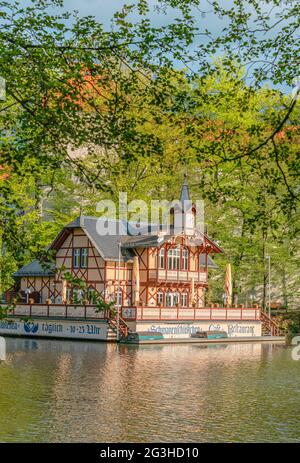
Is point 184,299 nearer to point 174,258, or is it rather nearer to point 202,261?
point 174,258

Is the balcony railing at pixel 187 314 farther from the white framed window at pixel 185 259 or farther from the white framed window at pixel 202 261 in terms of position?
the white framed window at pixel 202 261

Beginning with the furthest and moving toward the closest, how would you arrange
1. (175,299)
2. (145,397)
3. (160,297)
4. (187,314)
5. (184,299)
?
(184,299)
(175,299)
(160,297)
(187,314)
(145,397)

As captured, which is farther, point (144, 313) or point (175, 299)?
point (175, 299)

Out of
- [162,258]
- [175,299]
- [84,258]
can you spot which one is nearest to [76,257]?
[84,258]

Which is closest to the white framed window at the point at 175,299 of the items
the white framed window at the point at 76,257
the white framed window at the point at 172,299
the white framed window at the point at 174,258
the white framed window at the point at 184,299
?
the white framed window at the point at 172,299

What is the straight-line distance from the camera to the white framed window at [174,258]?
164ft

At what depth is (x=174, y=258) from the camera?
5022cm

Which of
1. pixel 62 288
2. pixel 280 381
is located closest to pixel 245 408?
pixel 280 381

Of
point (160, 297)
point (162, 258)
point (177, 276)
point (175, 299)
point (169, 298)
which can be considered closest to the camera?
point (162, 258)

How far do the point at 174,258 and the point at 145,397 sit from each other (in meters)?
29.3

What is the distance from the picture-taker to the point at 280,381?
85.6ft

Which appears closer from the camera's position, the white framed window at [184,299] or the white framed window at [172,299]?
the white framed window at [172,299]

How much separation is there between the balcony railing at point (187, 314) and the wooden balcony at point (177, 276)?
133 inches

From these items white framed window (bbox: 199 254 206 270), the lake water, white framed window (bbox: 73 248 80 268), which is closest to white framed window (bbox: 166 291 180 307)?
white framed window (bbox: 199 254 206 270)
